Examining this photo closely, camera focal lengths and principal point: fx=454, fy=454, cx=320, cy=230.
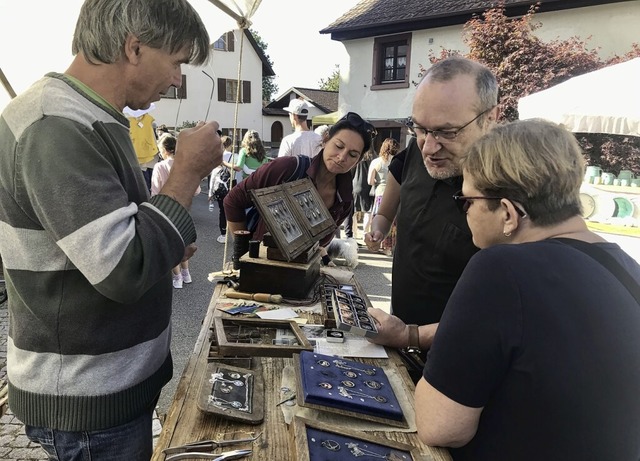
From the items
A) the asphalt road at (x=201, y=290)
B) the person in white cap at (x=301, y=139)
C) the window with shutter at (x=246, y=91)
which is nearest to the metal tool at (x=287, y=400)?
the asphalt road at (x=201, y=290)

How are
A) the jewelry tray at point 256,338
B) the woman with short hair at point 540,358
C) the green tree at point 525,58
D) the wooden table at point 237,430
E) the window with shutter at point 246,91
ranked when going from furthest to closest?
the window with shutter at point 246,91, the green tree at point 525,58, the jewelry tray at point 256,338, the wooden table at point 237,430, the woman with short hair at point 540,358

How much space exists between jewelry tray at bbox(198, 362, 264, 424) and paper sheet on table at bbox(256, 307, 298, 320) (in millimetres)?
455

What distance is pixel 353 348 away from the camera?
161 cm

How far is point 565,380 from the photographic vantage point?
94 cm

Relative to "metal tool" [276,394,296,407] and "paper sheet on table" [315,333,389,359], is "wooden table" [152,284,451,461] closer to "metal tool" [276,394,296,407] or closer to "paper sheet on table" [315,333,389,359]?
"metal tool" [276,394,296,407]

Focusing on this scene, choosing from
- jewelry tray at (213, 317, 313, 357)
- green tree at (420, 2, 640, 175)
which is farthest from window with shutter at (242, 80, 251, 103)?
jewelry tray at (213, 317, 313, 357)

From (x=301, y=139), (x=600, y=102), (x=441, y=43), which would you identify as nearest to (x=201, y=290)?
(x=301, y=139)

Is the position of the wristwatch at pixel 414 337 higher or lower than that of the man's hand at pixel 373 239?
lower

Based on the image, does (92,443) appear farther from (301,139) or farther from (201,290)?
(301,139)

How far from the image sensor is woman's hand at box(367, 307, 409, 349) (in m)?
1.64

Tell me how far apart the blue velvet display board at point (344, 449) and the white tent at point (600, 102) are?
487 cm

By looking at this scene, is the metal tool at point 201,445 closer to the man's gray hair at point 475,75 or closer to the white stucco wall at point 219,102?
the man's gray hair at point 475,75

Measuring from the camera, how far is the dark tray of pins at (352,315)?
5.29 feet

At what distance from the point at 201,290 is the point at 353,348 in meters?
3.90
